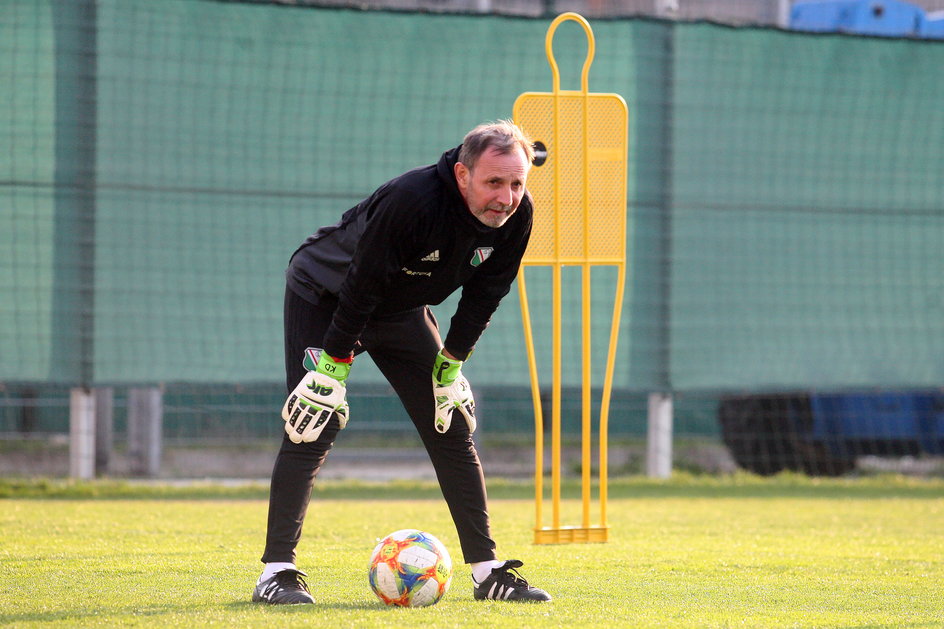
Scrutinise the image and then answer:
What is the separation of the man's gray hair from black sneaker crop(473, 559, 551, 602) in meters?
1.46

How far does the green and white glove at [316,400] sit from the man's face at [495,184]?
72cm

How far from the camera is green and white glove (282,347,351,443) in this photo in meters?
4.11

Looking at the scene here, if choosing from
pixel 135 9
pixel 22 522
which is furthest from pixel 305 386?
pixel 135 9

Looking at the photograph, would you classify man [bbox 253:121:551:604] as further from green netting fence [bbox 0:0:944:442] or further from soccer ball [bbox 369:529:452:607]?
green netting fence [bbox 0:0:944:442]

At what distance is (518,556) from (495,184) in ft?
7.60

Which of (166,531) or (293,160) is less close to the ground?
(293,160)

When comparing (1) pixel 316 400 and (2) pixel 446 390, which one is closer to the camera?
(1) pixel 316 400

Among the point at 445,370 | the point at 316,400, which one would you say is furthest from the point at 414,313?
the point at 316,400

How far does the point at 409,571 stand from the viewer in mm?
4137

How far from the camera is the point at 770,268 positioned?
30.7ft

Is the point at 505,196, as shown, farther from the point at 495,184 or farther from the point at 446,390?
the point at 446,390

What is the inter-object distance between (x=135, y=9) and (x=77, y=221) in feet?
5.09

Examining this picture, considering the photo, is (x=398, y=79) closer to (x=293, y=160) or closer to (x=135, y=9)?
(x=293, y=160)

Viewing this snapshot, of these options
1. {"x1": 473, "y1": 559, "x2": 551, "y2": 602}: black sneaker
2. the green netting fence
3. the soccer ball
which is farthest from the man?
the green netting fence
